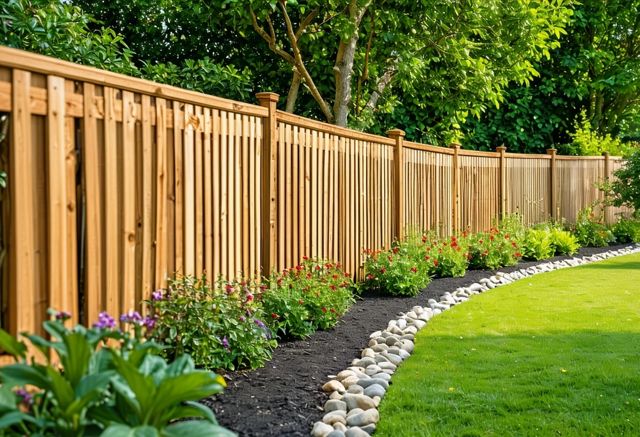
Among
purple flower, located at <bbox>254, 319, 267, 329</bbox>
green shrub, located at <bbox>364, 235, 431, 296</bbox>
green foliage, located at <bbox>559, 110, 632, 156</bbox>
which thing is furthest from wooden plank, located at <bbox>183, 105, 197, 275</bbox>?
green foliage, located at <bbox>559, 110, 632, 156</bbox>

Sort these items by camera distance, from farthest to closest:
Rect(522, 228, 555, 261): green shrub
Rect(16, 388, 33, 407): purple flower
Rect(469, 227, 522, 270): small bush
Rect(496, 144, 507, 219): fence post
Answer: Rect(496, 144, 507, 219): fence post → Rect(522, 228, 555, 261): green shrub → Rect(469, 227, 522, 270): small bush → Rect(16, 388, 33, 407): purple flower

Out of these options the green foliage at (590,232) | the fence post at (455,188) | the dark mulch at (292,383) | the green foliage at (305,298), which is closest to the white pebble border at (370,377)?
the dark mulch at (292,383)

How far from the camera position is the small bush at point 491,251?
11109mm

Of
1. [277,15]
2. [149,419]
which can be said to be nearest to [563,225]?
[277,15]

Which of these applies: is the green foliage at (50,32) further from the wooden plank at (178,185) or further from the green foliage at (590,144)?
the green foliage at (590,144)

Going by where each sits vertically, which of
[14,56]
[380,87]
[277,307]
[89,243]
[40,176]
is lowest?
[277,307]

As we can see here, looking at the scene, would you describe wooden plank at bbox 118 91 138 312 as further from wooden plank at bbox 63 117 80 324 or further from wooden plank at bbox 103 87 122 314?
wooden plank at bbox 63 117 80 324

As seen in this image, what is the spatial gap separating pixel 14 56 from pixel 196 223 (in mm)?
1985

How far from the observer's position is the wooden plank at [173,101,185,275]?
4871 mm

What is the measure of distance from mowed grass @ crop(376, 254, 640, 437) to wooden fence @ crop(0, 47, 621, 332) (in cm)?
157

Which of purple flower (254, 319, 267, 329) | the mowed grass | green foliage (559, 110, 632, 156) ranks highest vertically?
green foliage (559, 110, 632, 156)

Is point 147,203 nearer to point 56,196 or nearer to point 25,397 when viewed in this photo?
point 56,196

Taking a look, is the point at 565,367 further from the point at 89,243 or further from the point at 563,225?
the point at 563,225

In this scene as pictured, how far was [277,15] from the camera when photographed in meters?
13.8
